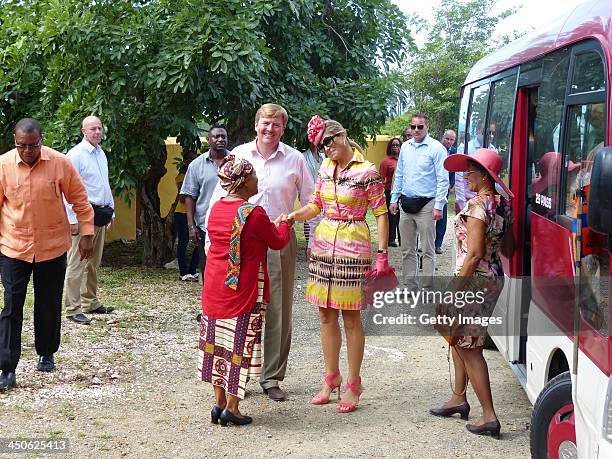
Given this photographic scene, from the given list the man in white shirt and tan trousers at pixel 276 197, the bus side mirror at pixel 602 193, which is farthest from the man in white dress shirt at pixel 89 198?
the bus side mirror at pixel 602 193

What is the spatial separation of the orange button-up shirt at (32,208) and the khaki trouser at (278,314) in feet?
5.28

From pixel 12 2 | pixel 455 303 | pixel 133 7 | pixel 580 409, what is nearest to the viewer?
pixel 580 409

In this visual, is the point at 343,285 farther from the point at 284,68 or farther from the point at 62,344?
the point at 284,68

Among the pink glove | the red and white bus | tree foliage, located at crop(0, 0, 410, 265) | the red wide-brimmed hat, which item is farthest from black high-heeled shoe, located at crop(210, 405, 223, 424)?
tree foliage, located at crop(0, 0, 410, 265)

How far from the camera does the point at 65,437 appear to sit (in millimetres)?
5082

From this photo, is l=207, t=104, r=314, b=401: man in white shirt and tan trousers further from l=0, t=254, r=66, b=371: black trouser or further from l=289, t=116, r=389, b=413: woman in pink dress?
l=0, t=254, r=66, b=371: black trouser

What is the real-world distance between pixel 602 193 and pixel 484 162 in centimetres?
179

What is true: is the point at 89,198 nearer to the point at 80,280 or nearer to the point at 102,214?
the point at 102,214

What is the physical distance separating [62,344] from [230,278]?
282 cm

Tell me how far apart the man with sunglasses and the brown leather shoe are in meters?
3.47

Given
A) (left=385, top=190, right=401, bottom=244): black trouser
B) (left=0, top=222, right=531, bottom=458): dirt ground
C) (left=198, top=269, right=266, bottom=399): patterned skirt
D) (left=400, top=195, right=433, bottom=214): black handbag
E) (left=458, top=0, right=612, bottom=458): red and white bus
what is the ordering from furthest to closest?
(left=385, top=190, right=401, bottom=244): black trouser → (left=400, top=195, right=433, bottom=214): black handbag → (left=198, top=269, right=266, bottom=399): patterned skirt → (left=0, top=222, right=531, bottom=458): dirt ground → (left=458, top=0, right=612, bottom=458): red and white bus

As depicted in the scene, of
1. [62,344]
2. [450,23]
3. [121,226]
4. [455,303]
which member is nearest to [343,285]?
[455,303]

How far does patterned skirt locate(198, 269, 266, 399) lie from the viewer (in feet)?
16.8

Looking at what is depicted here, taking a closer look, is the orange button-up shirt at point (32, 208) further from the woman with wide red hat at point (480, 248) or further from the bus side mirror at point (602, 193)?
the bus side mirror at point (602, 193)
